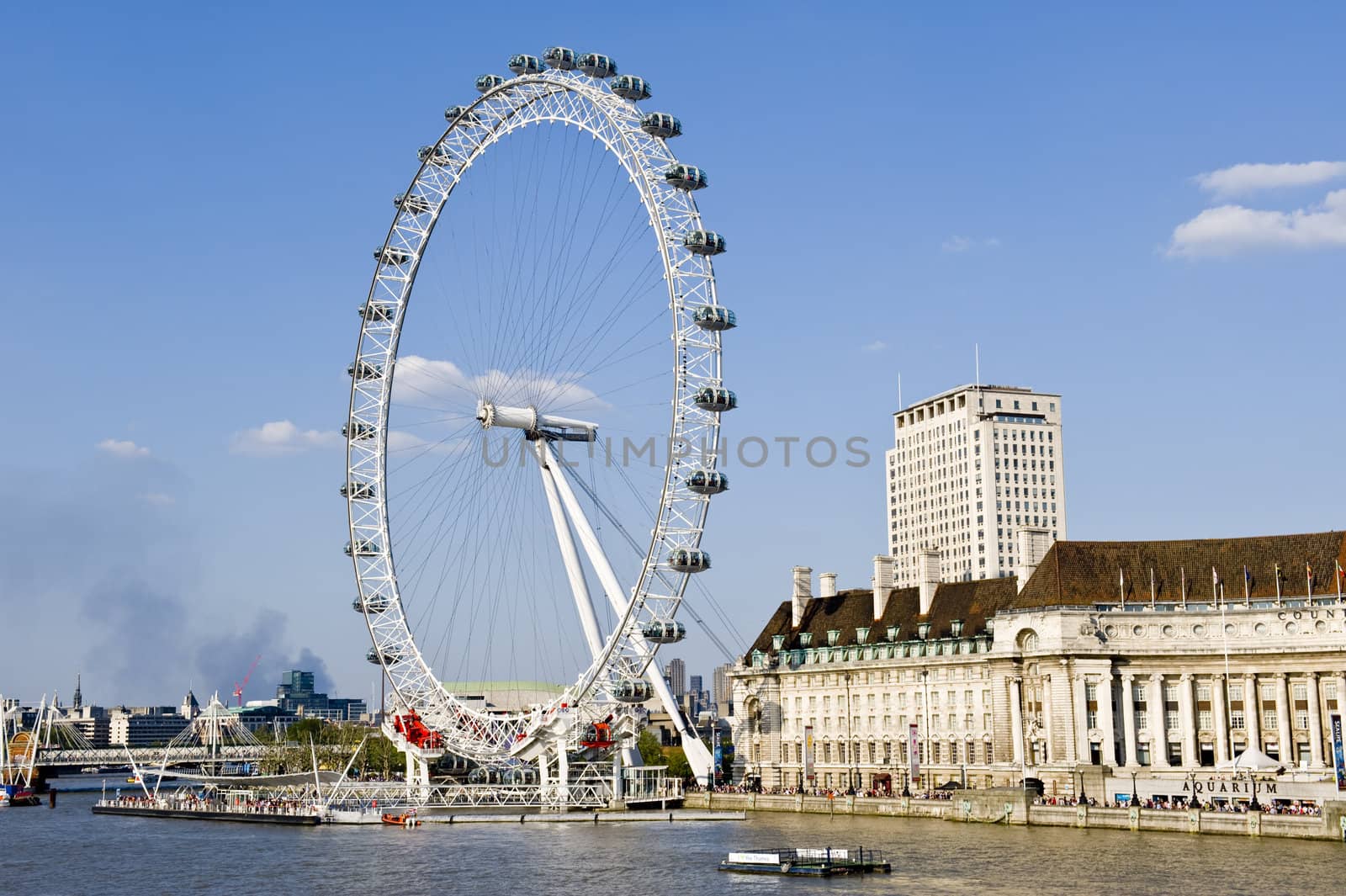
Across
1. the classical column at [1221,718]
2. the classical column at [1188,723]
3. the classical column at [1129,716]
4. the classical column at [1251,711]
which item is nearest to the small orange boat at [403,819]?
the classical column at [1129,716]

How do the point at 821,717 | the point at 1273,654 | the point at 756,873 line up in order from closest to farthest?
the point at 756,873
the point at 1273,654
the point at 821,717

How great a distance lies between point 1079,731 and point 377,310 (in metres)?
56.5

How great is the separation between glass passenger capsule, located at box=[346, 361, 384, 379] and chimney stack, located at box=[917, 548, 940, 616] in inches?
1701

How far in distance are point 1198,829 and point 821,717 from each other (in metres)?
48.0

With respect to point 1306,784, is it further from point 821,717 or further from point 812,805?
point 821,717

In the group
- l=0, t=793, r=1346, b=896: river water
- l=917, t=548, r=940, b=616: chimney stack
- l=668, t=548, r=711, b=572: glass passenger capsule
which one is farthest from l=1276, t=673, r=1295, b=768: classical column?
l=668, t=548, r=711, b=572: glass passenger capsule

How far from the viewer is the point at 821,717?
130 m

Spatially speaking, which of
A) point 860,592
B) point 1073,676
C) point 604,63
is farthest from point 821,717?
point 604,63

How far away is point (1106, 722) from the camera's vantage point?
106 metres

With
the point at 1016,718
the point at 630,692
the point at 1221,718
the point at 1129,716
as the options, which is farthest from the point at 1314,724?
the point at 630,692

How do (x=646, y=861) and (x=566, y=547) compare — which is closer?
(x=646, y=861)

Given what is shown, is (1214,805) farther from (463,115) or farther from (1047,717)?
(463,115)

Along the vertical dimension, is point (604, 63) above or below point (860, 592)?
above

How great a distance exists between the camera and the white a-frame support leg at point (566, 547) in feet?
366
